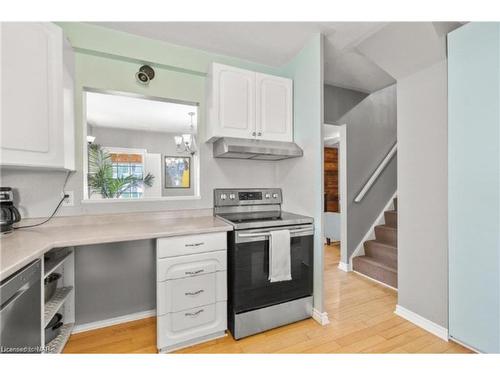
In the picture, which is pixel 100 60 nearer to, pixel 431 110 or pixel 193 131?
pixel 193 131

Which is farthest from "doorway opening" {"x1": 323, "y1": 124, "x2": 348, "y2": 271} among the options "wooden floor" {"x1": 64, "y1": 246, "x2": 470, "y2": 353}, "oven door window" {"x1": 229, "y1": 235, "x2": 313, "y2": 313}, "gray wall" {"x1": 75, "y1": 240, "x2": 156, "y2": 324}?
"gray wall" {"x1": 75, "y1": 240, "x2": 156, "y2": 324}

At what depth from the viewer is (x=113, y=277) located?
1.91 meters

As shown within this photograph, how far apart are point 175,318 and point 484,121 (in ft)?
7.90

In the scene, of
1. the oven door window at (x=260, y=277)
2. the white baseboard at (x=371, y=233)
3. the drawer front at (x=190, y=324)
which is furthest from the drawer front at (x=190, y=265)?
the white baseboard at (x=371, y=233)

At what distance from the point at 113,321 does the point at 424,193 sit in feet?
9.17

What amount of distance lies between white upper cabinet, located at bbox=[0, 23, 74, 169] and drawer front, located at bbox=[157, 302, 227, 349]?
1.30 m

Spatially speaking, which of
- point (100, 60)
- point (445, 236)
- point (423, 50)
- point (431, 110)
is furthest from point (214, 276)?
point (423, 50)

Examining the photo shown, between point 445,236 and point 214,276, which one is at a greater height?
point 445,236

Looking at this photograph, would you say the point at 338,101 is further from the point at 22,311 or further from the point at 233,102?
the point at 22,311

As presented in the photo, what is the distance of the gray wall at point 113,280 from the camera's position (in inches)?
71.8

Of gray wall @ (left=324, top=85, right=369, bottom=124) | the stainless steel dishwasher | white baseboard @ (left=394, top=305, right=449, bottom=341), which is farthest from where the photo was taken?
gray wall @ (left=324, top=85, right=369, bottom=124)

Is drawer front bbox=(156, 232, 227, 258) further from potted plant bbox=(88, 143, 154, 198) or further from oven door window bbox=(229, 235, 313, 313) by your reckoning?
potted plant bbox=(88, 143, 154, 198)

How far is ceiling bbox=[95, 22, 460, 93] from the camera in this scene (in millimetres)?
1700

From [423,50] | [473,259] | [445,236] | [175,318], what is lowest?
[175,318]
